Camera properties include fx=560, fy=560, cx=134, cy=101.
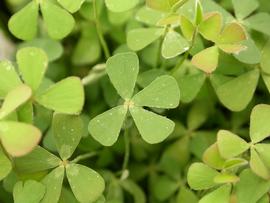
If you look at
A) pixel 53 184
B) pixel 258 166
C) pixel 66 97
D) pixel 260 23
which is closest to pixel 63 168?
pixel 53 184

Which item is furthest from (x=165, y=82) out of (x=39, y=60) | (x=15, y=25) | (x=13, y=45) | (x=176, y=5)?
(x=13, y=45)

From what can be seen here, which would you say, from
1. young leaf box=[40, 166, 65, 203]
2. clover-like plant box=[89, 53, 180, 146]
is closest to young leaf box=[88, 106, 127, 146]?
clover-like plant box=[89, 53, 180, 146]

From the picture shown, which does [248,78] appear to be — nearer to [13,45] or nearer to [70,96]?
[70,96]

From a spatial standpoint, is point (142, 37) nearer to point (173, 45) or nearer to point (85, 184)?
point (173, 45)

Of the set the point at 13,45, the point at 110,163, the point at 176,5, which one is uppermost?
the point at 176,5

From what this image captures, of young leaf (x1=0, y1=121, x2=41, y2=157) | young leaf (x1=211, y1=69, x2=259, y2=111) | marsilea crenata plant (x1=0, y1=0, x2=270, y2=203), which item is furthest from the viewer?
young leaf (x1=211, y1=69, x2=259, y2=111)

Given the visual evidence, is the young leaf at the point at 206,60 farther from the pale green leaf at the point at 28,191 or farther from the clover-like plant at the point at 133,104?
the pale green leaf at the point at 28,191

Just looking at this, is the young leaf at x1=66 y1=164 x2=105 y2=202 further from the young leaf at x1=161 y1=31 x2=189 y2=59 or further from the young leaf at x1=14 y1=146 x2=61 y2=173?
the young leaf at x1=161 y1=31 x2=189 y2=59

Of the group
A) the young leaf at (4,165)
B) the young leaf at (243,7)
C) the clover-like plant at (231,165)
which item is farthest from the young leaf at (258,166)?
the young leaf at (4,165)
